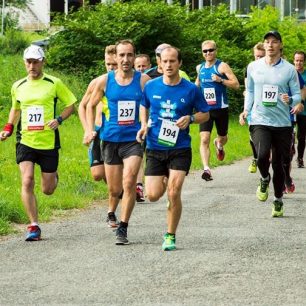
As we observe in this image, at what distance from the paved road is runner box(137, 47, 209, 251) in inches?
20.4

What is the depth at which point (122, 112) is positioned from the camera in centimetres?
1236

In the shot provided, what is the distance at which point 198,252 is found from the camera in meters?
11.2

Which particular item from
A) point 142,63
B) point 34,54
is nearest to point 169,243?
point 34,54

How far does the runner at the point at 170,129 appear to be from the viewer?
1149 centimetres

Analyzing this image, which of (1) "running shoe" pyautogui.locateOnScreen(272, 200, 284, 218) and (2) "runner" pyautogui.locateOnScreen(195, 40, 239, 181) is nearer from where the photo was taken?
(1) "running shoe" pyautogui.locateOnScreen(272, 200, 284, 218)

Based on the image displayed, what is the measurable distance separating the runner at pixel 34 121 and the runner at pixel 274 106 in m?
2.42

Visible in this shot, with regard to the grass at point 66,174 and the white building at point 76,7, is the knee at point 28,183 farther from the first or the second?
the white building at point 76,7

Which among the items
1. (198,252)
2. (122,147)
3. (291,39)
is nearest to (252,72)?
(122,147)

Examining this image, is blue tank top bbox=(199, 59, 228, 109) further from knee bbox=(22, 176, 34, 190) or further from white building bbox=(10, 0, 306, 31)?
white building bbox=(10, 0, 306, 31)

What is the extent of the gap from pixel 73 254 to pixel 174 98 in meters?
1.68

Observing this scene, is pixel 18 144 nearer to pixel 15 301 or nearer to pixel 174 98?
pixel 174 98

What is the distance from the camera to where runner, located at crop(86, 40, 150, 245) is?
12250 millimetres

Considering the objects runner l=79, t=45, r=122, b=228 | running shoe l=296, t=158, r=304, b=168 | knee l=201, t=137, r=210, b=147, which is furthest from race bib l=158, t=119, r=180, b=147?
running shoe l=296, t=158, r=304, b=168

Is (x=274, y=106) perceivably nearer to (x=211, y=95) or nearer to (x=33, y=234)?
(x=33, y=234)
